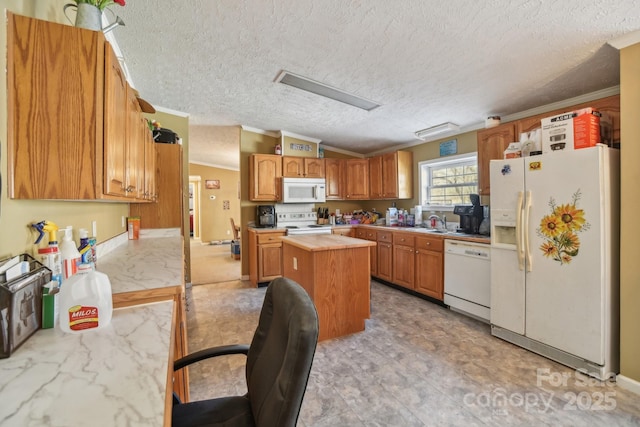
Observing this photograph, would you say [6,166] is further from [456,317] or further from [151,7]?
[456,317]

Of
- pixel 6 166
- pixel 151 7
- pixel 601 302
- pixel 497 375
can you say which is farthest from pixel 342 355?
pixel 151 7

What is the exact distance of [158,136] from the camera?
10.6 ft

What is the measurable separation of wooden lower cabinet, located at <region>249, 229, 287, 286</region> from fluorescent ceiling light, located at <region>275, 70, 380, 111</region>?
84.2 inches

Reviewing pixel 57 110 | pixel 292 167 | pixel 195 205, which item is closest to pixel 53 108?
pixel 57 110

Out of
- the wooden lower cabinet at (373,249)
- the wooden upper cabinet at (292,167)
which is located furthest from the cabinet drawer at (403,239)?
the wooden upper cabinet at (292,167)

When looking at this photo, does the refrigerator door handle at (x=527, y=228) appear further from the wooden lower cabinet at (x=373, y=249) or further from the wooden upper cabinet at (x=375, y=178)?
the wooden upper cabinet at (x=375, y=178)

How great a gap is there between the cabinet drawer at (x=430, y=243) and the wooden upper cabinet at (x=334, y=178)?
6.23ft

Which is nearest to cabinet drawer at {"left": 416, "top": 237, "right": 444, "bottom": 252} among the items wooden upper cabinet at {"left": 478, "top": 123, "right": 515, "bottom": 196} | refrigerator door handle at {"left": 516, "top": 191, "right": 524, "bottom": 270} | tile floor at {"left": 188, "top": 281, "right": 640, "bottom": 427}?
wooden upper cabinet at {"left": 478, "top": 123, "right": 515, "bottom": 196}

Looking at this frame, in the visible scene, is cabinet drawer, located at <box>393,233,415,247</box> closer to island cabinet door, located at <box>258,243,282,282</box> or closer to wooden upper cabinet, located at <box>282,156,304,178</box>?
island cabinet door, located at <box>258,243,282,282</box>

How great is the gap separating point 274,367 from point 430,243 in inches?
119

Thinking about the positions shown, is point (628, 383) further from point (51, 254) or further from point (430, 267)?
point (51, 254)

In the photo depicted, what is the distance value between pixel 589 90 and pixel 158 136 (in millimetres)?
4441

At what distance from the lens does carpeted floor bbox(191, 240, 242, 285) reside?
15.3ft

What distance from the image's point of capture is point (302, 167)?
15.4 feet
